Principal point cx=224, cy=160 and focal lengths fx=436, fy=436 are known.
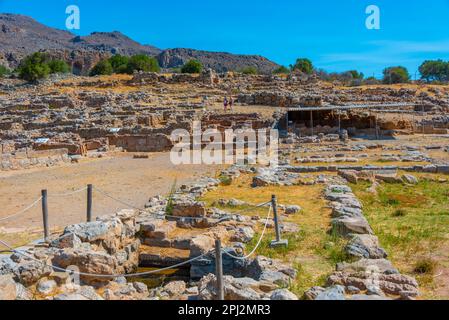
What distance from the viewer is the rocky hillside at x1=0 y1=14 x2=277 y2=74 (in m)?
103

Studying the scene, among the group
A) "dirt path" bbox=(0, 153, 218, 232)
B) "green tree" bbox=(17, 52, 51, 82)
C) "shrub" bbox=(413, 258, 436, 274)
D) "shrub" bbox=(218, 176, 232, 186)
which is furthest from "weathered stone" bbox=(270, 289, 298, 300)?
"green tree" bbox=(17, 52, 51, 82)

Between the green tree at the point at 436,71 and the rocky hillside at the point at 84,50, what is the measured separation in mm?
54115

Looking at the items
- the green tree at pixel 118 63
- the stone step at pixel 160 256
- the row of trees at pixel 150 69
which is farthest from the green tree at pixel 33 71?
the stone step at pixel 160 256

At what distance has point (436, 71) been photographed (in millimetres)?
77625

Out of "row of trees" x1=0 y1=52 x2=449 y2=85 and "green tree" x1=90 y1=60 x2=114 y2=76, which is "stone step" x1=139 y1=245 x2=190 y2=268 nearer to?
"row of trees" x1=0 y1=52 x2=449 y2=85

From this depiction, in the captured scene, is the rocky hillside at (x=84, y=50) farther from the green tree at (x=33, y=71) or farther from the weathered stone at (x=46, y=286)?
the weathered stone at (x=46, y=286)

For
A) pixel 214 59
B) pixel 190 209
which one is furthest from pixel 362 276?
pixel 214 59

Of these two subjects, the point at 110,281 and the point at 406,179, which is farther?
the point at 406,179

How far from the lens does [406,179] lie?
1438 cm

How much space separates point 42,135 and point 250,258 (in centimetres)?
2530

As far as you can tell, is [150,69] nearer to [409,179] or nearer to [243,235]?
[409,179]

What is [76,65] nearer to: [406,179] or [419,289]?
[406,179]

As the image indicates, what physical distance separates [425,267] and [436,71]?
80960 mm
